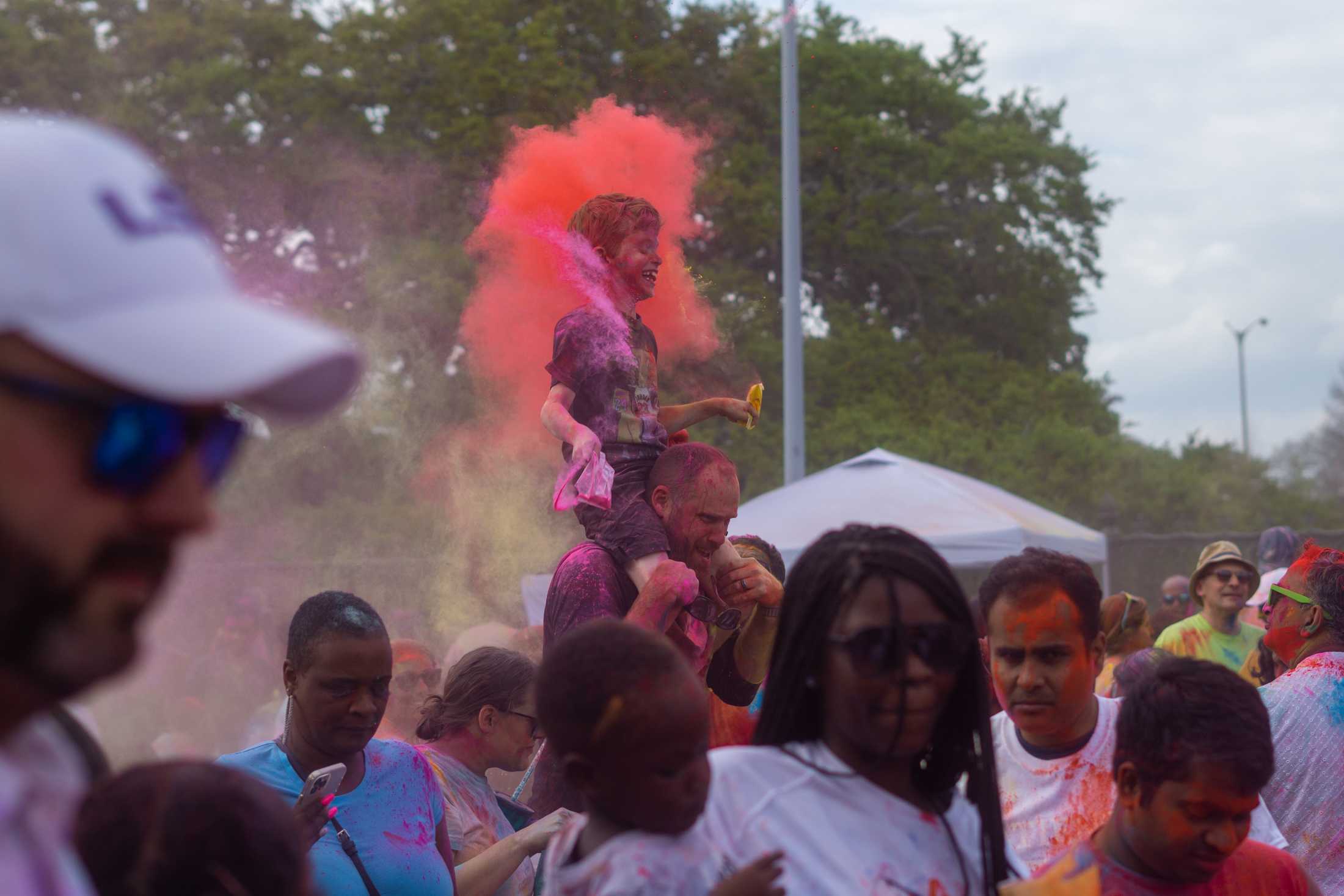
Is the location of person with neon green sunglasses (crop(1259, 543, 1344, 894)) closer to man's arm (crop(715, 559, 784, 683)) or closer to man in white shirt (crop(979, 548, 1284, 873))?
man in white shirt (crop(979, 548, 1284, 873))

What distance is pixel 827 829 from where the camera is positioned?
2.09 meters

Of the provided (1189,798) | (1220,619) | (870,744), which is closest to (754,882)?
(870,744)

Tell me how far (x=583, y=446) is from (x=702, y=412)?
70 cm

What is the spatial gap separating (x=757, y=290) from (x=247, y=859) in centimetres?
1675

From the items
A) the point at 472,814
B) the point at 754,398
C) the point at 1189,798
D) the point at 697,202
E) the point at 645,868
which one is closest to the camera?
the point at 645,868

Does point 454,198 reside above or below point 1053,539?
above

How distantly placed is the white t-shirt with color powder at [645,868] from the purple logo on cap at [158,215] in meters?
1.09

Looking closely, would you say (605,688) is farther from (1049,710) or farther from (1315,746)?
(1315,746)

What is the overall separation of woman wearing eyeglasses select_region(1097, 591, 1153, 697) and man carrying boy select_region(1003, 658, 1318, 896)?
4.47 m

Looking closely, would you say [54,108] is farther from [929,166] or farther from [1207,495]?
[1207,495]

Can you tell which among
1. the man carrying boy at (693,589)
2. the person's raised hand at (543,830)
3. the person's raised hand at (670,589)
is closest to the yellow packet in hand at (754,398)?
the man carrying boy at (693,589)

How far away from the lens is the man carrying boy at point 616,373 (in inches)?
159

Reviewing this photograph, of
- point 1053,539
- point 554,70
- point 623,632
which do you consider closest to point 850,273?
point 554,70

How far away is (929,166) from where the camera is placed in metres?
22.6
